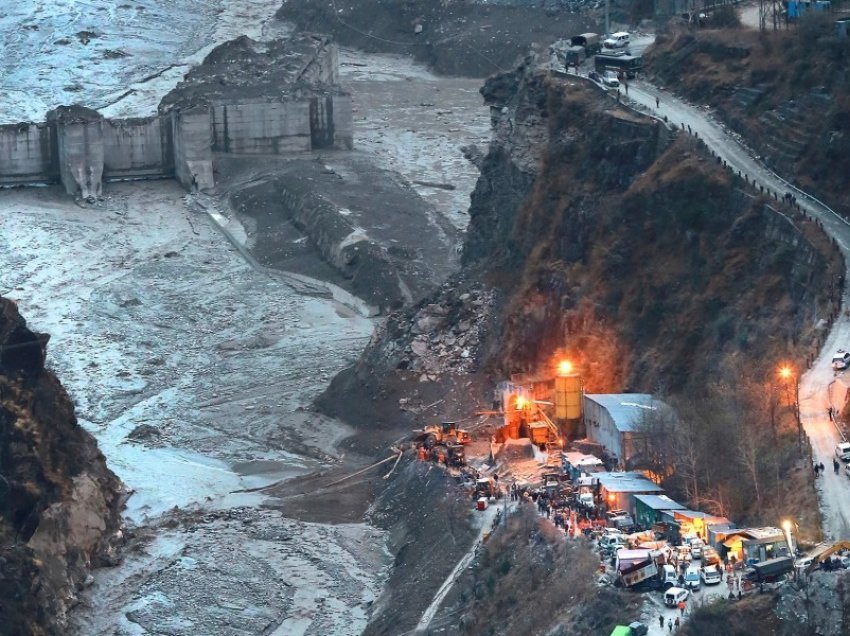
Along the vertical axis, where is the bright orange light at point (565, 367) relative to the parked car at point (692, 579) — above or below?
below

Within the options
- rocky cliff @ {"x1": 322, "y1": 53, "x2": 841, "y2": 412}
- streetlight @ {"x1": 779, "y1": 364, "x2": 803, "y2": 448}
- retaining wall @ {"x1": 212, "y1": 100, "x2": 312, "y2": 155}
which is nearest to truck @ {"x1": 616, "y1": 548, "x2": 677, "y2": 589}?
streetlight @ {"x1": 779, "y1": 364, "x2": 803, "y2": 448}

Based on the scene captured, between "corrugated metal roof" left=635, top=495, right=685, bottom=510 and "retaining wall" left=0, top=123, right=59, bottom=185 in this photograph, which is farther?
"retaining wall" left=0, top=123, right=59, bottom=185

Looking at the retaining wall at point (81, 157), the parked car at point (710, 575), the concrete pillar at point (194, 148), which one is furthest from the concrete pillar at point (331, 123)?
the parked car at point (710, 575)

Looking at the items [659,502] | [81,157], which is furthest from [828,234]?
[81,157]

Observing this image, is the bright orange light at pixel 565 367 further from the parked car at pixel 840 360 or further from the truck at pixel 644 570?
the truck at pixel 644 570

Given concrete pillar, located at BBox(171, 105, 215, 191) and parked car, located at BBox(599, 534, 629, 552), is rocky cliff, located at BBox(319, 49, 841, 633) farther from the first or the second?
concrete pillar, located at BBox(171, 105, 215, 191)
